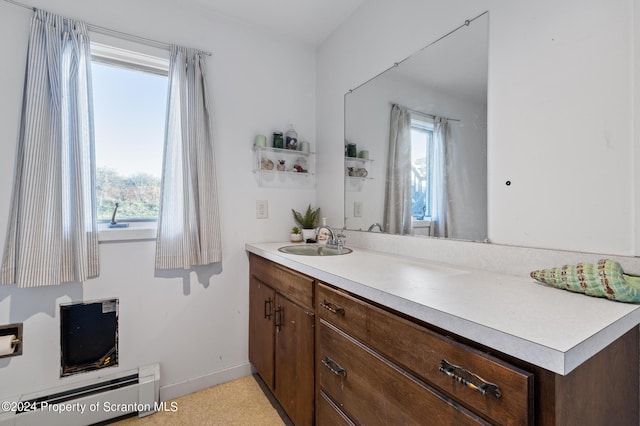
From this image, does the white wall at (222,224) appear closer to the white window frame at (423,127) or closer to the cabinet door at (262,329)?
the cabinet door at (262,329)

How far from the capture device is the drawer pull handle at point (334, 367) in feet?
3.33

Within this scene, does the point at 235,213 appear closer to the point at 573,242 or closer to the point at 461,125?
the point at 461,125

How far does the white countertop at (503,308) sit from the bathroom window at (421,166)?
36 cm

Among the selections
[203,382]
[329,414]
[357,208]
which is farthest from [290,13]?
[203,382]

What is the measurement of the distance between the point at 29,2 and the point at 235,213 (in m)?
1.47

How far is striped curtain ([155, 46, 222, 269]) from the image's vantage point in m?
1.68

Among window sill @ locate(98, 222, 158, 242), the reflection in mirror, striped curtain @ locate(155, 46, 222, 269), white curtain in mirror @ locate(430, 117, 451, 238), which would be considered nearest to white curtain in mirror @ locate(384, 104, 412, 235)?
the reflection in mirror

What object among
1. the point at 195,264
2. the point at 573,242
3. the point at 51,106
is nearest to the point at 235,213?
the point at 195,264

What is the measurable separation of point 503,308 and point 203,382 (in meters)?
1.87

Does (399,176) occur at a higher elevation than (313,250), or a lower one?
higher

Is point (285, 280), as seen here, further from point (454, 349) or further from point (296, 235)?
point (454, 349)

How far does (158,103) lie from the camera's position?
1.81 metres

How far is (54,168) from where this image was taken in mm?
1416

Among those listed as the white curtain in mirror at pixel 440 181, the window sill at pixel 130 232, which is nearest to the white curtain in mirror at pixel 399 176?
the white curtain in mirror at pixel 440 181
